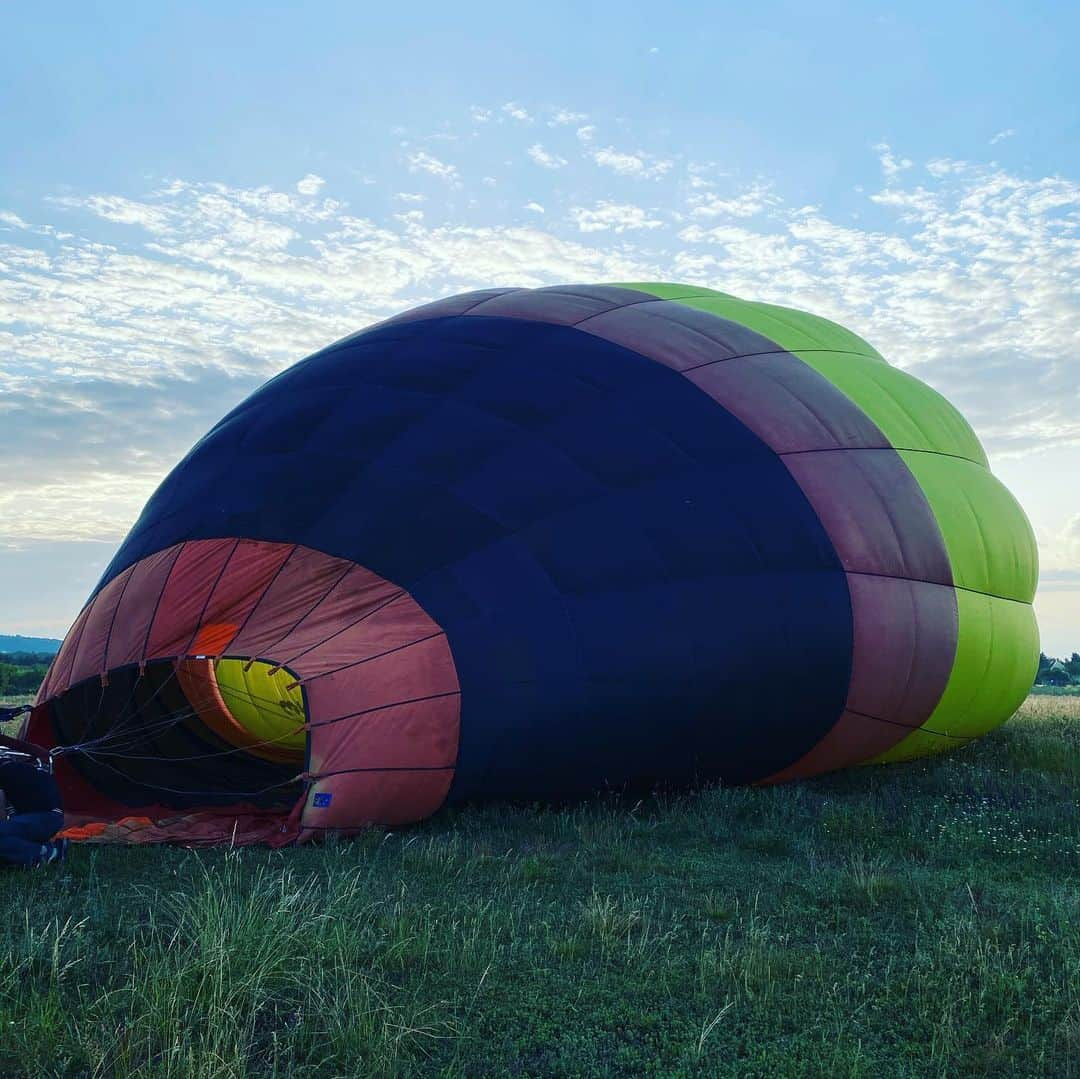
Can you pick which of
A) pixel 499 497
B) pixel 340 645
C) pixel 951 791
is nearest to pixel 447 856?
pixel 340 645

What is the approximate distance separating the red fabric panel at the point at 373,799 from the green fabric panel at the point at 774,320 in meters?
5.12

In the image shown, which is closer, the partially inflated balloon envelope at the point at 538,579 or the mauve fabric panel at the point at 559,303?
the partially inflated balloon envelope at the point at 538,579

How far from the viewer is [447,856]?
19.9ft

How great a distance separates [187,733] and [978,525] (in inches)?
289

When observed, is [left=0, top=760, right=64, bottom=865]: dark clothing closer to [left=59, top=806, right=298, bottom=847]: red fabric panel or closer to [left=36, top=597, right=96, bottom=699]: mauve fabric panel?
[left=59, top=806, right=298, bottom=847]: red fabric panel

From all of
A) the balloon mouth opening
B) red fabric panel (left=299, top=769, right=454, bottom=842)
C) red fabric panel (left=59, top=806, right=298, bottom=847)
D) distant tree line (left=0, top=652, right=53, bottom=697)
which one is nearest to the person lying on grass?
red fabric panel (left=59, top=806, right=298, bottom=847)

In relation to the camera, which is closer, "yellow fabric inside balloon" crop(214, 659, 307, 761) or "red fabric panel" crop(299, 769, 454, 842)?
"red fabric panel" crop(299, 769, 454, 842)

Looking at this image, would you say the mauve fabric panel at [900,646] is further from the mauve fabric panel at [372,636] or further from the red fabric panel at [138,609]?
the red fabric panel at [138,609]

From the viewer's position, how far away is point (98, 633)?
7.88 meters

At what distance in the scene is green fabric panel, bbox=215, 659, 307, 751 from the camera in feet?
32.8

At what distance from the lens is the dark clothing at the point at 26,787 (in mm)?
6191

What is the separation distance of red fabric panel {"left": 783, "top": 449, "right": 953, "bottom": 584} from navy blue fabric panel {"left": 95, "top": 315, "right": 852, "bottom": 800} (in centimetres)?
23

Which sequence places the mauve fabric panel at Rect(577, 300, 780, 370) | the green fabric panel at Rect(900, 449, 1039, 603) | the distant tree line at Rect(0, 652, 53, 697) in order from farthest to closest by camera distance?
1. the distant tree line at Rect(0, 652, 53, 697)
2. the green fabric panel at Rect(900, 449, 1039, 603)
3. the mauve fabric panel at Rect(577, 300, 780, 370)

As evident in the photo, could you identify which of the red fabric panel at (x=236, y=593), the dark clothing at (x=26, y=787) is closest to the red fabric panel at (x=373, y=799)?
the red fabric panel at (x=236, y=593)
